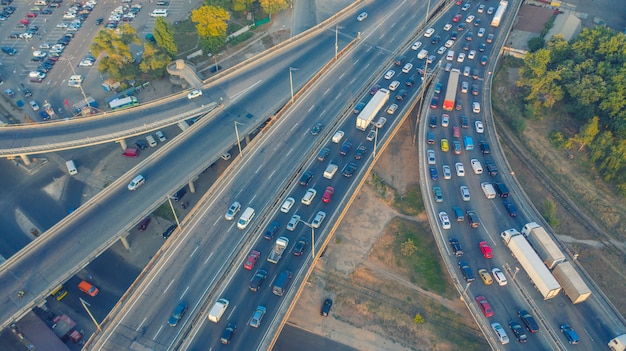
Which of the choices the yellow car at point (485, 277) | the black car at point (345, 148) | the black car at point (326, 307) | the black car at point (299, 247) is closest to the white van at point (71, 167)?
the black car at point (299, 247)

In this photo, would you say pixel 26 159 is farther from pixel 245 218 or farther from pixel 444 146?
pixel 444 146

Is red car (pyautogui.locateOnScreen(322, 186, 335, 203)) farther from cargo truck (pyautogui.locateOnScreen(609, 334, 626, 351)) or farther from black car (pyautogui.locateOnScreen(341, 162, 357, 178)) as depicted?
cargo truck (pyautogui.locateOnScreen(609, 334, 626, 351))

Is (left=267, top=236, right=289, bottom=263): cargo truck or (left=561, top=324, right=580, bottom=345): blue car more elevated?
(left=267, top=236, right=289, bottom=263): cargo truck

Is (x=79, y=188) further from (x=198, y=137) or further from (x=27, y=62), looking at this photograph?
(x=27, y=62)

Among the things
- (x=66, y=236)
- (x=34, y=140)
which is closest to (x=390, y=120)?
(x=66, y=236)

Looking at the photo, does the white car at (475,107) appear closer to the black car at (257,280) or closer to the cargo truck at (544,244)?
the cargo truck at (544,244)

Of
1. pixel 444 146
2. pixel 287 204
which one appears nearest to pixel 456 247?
pixel 444 146

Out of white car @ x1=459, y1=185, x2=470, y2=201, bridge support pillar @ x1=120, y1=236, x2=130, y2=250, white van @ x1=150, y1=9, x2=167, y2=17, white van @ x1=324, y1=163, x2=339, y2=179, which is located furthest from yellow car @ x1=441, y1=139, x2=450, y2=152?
white van @ x1=150, y1=9, x2=167, y2=17
